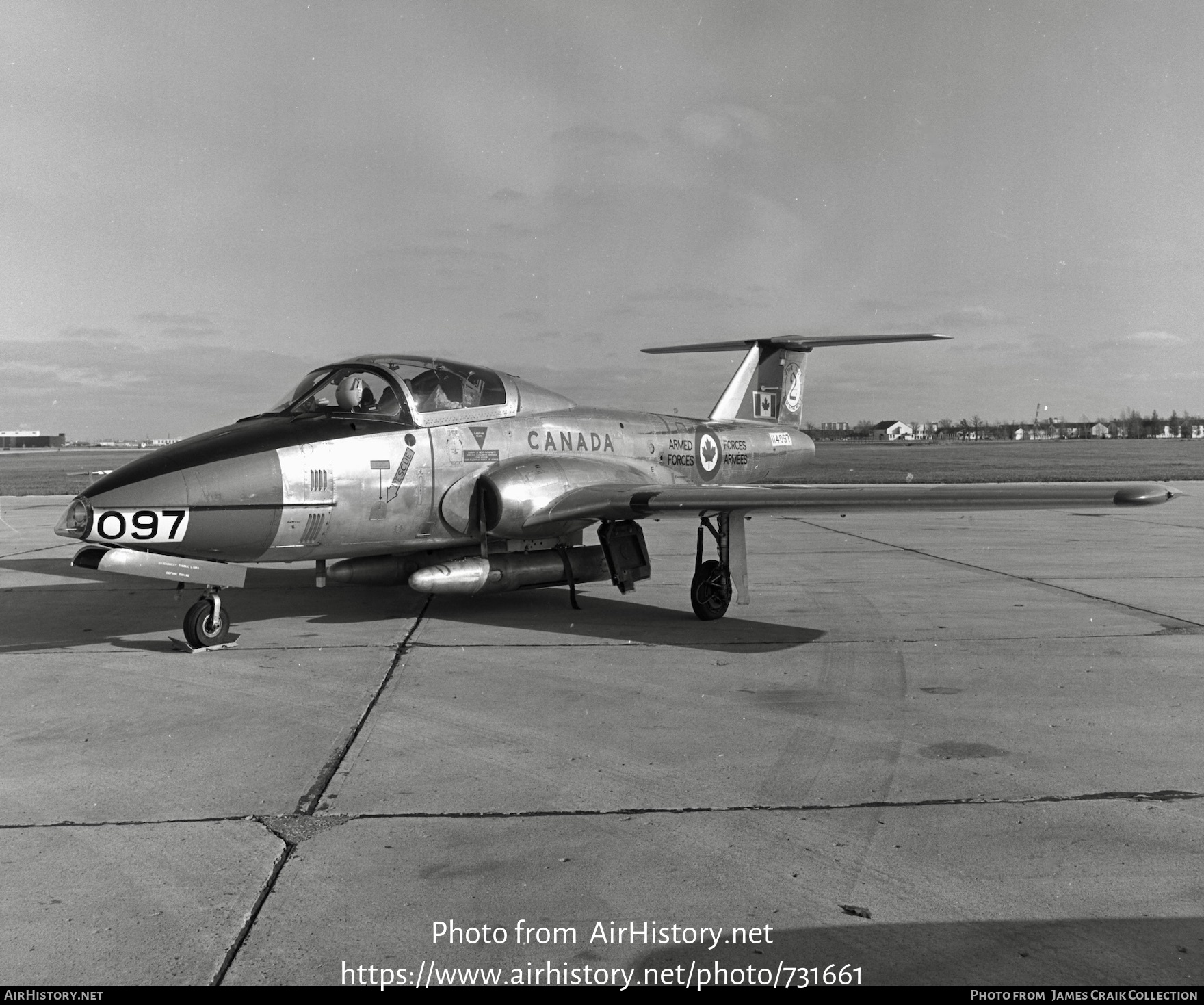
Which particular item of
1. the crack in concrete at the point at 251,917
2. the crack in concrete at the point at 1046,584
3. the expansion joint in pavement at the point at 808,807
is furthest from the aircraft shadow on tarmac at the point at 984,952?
the crack in concrete at the point at 1046,584

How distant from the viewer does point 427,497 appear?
833 cm

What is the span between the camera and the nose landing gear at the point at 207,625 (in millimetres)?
7539

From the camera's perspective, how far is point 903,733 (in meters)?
5.31

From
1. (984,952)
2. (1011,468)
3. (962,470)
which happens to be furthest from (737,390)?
(1011,468)

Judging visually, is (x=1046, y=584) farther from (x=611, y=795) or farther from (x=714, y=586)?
(x=611, y=795)


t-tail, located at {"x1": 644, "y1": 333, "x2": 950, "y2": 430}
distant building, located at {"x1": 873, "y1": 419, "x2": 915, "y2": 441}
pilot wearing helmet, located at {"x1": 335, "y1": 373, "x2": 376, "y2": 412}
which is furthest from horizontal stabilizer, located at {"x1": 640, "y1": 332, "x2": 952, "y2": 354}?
distant building, located at {"x1": 873, "y1": 419, "x2": 915, "y2": 441}

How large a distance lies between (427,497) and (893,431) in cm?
13546

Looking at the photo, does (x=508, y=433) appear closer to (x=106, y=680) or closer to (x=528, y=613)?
(x=528, y=613)

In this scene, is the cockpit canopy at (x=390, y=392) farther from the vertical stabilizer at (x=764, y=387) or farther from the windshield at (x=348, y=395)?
the vertical stabilizer at (x=764, y=387)

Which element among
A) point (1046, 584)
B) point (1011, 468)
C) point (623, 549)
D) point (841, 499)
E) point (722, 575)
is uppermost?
point (1011, 468)

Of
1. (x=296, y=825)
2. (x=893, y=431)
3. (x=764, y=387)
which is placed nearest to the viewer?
(x=296, y=825)

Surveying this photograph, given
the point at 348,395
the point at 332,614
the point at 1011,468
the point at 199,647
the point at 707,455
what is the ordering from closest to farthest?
the point at 199,647
the point at 348,395
the point at 332,614
the point at 707,455
the point at 1011,468

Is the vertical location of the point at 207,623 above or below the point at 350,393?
below

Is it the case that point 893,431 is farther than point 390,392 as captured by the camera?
Yes
